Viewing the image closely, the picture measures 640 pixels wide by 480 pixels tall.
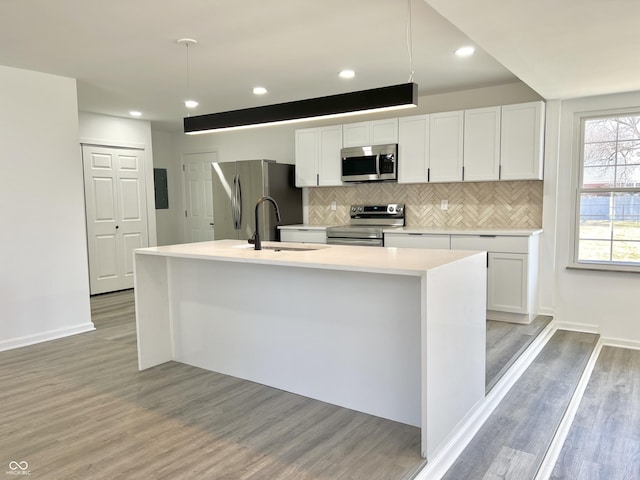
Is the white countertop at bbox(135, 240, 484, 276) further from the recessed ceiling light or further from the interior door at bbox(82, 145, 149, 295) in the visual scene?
the interior door at bbox(82, 145, 149, 295)

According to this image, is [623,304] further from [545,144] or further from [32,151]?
[32,151]

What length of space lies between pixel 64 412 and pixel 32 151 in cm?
246

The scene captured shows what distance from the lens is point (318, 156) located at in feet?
18.6

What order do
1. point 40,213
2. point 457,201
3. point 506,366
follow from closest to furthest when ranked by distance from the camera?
point 506,366, point 40,213, point 457,201

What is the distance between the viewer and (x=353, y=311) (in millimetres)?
2666

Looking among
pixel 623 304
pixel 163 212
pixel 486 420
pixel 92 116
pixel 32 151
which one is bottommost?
pixel 486 420

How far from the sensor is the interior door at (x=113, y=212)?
6164mm

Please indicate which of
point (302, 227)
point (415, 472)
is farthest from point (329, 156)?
point (415, 472)

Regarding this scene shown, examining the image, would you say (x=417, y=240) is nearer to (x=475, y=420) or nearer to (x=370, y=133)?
(x=370, y=133)

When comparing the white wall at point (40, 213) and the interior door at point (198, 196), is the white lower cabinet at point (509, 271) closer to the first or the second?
the white wall at point (40, 213)

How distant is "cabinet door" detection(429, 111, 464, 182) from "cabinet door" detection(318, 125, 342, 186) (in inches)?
44.8

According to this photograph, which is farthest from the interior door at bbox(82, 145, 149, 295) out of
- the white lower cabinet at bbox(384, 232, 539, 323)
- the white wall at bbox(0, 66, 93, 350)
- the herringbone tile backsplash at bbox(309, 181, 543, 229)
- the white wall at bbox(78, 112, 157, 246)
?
the white lower cabinet at bbox(384, 232, 539, 323)

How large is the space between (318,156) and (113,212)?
9.82 ft

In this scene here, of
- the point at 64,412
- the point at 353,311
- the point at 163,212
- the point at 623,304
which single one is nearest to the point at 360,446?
the point at 353,311
